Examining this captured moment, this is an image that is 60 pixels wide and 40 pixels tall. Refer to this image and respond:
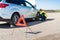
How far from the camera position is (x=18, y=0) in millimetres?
15297

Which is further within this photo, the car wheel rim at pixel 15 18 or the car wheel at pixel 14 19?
the car wheel rim at pixel 15 18

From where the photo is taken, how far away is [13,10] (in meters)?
13.9

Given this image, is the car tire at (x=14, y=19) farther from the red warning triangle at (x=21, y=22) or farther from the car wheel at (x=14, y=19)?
the red warning triangle at (x=21, y=22)

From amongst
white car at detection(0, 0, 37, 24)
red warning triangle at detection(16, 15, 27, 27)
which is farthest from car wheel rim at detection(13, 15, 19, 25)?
red warning triangle at detection(16, 15, 27, 27)

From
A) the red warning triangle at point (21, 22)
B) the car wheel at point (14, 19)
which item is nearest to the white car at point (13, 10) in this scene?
the car wheel at point (14, 19)

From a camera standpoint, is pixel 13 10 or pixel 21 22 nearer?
pixel 13 10

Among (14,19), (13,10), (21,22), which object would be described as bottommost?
(21,22)

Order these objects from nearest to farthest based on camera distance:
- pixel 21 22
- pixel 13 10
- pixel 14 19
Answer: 1. pixel 13 10
2. pixel 14 19
3. pixel 21 22

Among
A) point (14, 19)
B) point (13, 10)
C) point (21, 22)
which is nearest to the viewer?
point (13, 10)

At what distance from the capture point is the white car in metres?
13.4

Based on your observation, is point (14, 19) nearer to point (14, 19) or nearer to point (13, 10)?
point (14, 19)

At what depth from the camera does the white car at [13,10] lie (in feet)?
44.0

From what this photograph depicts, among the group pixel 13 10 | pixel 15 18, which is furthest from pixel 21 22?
pixel 13 10

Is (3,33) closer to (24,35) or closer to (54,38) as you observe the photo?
(24,35)
